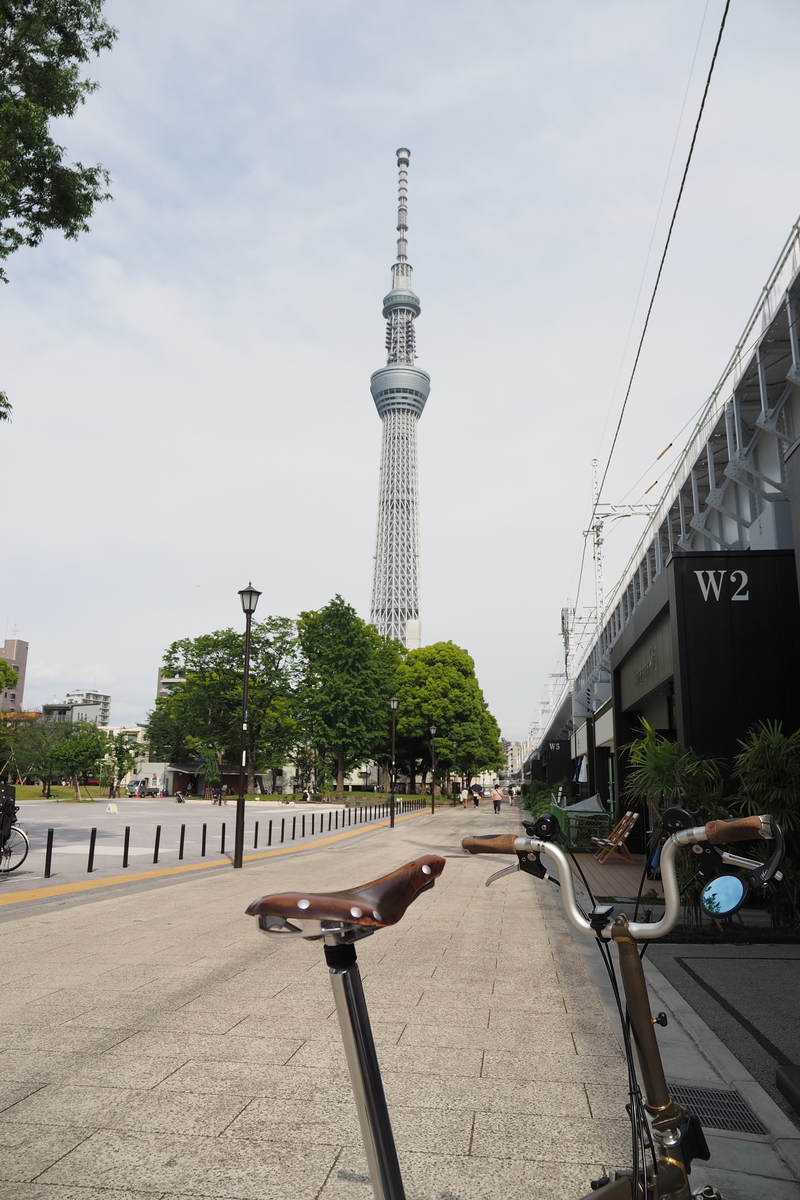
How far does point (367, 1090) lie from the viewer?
1.85 metres

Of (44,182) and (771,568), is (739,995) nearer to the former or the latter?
(771,568)

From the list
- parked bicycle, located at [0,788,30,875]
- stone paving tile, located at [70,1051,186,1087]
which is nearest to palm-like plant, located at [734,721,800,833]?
stone paving tile, located at [70,1051,186,1087]

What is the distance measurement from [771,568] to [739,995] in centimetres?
706

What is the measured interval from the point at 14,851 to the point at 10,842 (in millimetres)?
391

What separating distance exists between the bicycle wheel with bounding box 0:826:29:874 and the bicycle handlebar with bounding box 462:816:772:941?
13.0 metres

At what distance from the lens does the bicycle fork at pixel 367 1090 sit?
6.06 feet

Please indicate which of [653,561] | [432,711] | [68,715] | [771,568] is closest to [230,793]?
[432,711]

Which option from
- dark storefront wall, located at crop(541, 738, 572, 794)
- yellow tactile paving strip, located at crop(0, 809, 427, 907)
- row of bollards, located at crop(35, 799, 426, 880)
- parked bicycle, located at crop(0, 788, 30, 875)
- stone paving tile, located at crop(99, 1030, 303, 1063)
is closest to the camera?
stone paving tile, located at crop(99, 1030, 303, 1063)

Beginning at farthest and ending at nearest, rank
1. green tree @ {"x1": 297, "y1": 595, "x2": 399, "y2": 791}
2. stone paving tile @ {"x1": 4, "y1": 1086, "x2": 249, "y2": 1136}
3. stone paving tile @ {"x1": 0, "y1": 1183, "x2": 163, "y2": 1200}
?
green tree @ {"x1": 297, "y1": 595, "x2": 399, "y2": 791} → stone paving tile @ {"x1": 4, "y1": 1086, "x2": 249, "y2": 1136} → stone paving tile @ {"x1": 0, "y1": 1183, "x2": 163, "y2": 1200}

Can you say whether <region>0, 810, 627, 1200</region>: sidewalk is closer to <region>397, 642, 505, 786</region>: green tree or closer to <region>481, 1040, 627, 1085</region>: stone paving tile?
<region>481, 1040, 627, 1085</region>: stone paving tile

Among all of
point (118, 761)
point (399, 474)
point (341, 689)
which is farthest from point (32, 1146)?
point (399, 474)

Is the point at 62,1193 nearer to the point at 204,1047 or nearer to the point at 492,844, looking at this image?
the point at 204,1047

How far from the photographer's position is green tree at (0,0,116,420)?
1329 centimetres

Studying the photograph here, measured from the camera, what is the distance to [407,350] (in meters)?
135
